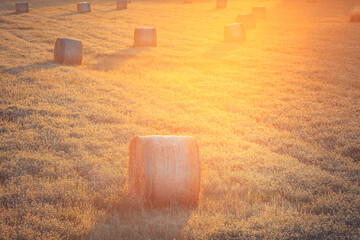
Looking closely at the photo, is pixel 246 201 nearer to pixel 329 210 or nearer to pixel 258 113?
pixel 329 210

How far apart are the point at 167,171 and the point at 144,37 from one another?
14009 millimetres

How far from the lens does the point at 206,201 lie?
4605 millimetres

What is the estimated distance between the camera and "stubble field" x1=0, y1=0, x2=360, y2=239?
161 inches

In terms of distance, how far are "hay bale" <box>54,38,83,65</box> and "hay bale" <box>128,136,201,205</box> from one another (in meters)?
9.25

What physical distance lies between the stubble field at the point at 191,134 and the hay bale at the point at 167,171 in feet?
0.54

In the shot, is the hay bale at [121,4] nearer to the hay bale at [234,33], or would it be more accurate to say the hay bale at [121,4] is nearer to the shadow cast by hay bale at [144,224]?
the hay bale at [234,33]

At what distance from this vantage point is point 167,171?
439 cm

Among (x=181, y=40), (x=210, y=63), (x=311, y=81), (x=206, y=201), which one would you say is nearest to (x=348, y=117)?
(x=311, y=81)

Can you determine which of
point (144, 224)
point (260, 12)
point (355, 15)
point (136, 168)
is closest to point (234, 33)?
point (355, 15)

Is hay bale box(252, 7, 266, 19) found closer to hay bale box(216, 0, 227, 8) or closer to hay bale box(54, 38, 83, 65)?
hay bale box(216, 0, 227, 8)

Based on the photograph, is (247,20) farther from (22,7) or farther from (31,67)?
(22,7)

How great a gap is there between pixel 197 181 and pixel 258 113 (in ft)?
14.6

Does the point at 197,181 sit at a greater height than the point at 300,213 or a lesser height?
greater

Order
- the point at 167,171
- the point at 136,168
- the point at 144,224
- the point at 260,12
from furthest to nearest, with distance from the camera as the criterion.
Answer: the point at 260,12, the point at 136,168, the point at 167,171, the point at 144,224
